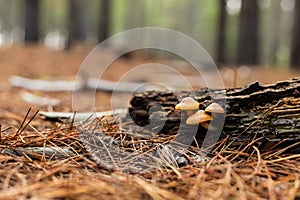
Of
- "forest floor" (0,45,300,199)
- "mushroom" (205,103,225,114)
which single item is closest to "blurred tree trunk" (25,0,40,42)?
"forest floor" (0,45,300,199)

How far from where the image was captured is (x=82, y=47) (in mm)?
9211

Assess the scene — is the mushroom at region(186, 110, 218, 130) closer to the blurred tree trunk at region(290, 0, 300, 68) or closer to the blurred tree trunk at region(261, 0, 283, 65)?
the blurred tree trunk at region(290, 0, 300, 68)

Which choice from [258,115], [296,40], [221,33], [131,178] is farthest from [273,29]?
[131,178]

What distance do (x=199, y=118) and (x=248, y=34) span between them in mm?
8057

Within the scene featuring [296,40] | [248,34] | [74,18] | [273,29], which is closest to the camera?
[296,40]

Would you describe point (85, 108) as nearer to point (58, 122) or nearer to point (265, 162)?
point (58, 122)

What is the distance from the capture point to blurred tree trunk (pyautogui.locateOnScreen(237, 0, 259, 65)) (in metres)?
8.85

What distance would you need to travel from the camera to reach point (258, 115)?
5.28 ft

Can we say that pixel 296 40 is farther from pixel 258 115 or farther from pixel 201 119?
pixel 201 119

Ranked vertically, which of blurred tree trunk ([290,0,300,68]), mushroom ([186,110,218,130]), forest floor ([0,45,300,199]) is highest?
blurred tree trunk ([290,0,300,68])

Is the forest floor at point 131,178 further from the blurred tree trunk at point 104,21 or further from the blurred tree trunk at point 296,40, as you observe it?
the blurred tree trunk at point 104,21

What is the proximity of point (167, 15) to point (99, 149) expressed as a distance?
37701mm

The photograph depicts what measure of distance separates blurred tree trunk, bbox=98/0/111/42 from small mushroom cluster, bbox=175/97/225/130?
9.54 m

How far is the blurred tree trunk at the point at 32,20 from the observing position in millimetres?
9719
